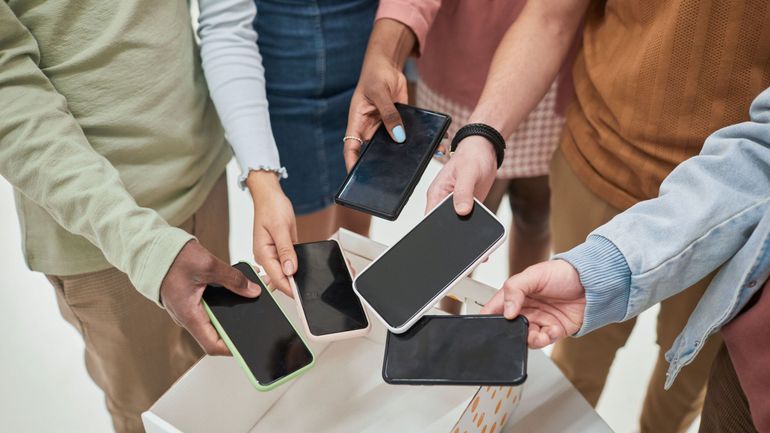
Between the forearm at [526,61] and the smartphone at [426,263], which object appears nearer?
the smartphone at [426,263]

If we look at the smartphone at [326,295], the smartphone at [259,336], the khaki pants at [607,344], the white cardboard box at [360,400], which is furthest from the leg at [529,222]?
the smartphone at [259,336]

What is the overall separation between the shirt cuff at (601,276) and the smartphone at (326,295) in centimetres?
27

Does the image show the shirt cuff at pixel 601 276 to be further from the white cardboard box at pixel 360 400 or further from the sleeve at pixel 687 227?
the white cardboard box at pixel 360 400

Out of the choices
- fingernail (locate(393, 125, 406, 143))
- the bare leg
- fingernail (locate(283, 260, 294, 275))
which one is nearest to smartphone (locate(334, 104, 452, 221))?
fingernail (locate(393, 125, 406, 143))

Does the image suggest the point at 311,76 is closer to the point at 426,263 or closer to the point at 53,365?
the point at 426,263

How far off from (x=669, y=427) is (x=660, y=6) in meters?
0.74

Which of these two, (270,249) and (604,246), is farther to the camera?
(270,249)

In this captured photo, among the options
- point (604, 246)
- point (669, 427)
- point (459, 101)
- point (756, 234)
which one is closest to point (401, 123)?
point (459, 101)

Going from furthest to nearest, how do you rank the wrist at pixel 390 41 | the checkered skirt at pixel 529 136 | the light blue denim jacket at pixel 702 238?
the checkered skirt at pixel 529 136
the wrist at pixel 390 41
the light blue denim jacket at pixel 702 238

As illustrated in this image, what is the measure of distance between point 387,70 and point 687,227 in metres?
0.50

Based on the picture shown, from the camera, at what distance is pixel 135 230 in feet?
2.45

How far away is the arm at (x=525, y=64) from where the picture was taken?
0.97 m

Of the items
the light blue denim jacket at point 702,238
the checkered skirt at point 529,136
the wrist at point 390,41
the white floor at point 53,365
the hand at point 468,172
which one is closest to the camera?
the light blue denim jacket at point 702,238

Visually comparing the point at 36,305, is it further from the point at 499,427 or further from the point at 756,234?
the point at 756,234
